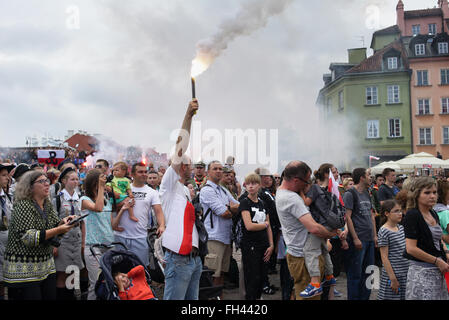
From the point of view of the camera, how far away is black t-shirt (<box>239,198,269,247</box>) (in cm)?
523

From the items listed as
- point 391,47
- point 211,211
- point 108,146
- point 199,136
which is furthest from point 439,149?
point 211,211

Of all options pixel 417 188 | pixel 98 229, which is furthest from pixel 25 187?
pixel 417 188

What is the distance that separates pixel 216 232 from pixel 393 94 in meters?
32.2

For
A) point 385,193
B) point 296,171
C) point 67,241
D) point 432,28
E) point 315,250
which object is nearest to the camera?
point 315,250

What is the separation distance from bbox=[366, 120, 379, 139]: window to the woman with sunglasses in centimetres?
3202

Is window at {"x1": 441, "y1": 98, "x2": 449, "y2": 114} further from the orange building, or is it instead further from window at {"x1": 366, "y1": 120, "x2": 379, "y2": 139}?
window at {"x1": 366, "y1": 120, "x2": 379, "y2": 139}

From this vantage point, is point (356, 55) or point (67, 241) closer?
point (67, 241)

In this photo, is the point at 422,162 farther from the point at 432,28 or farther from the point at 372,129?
the point at 432,28

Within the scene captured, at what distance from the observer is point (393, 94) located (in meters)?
33.4

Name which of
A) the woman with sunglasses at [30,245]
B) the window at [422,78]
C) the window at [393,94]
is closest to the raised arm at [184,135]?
the woman with sunglasses at [30,245]

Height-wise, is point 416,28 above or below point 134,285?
above

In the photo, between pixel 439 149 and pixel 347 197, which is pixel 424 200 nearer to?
pixel 347 197

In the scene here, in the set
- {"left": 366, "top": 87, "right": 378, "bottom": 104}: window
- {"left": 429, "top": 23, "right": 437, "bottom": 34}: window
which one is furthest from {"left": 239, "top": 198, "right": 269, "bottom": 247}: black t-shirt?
{"left": 429, "top": 23, "right": 437, "bottom": 34}: window

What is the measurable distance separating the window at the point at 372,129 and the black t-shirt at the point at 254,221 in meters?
29.8
